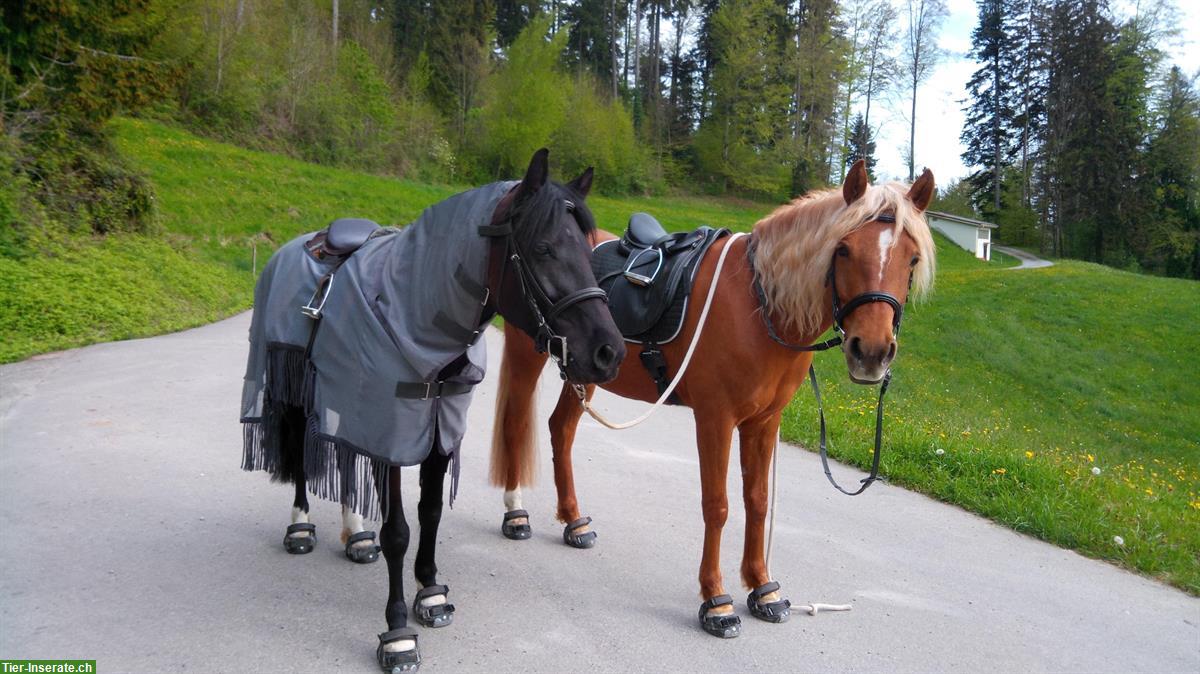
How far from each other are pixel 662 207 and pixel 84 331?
1412 inches

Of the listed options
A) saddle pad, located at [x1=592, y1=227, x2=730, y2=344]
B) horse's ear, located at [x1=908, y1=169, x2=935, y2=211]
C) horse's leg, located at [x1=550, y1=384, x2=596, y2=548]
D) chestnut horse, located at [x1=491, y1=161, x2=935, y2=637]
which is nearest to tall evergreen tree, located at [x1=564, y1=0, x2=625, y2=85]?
horse's leg, located at [x1=550, y1=384, x2=596, y2=548]

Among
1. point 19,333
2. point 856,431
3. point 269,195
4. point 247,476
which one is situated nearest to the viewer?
point 247,476

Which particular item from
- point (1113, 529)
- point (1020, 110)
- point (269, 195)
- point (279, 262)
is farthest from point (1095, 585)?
point (1020, 110)

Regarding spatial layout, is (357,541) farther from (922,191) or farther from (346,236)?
(922,191)

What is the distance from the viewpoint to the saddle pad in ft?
11.7

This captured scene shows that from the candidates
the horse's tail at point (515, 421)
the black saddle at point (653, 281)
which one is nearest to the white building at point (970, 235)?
the black saddle at point (653, 281)

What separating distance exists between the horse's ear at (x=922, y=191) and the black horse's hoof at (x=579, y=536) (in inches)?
95.9

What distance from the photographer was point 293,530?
382 cm

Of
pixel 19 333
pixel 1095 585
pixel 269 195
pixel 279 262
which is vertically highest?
pixel 269 195

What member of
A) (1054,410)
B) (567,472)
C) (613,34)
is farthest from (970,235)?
(567,472)

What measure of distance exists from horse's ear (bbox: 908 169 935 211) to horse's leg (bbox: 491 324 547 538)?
2139 millimetres

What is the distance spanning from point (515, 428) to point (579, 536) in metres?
0.73

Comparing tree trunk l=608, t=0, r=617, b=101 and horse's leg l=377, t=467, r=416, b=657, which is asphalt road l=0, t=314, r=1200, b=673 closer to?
horse's leg l=377, t=467, r=416, b=657

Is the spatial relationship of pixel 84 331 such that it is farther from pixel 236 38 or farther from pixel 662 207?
pixel 662 207
